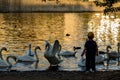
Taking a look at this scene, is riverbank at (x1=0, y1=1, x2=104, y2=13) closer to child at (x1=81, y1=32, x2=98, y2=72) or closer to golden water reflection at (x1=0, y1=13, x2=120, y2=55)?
golden water reflection at (x1=0, y1=13, x2=120, y2=55)

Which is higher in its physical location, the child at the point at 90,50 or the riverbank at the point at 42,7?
the child at the point at 90,50

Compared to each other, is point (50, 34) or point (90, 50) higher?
point (90, 50)

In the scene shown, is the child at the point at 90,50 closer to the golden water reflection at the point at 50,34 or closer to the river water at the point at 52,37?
the river water at the point at 52,37

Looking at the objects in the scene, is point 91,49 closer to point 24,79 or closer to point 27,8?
point 24,79

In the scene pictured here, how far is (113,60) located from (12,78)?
12.7 metres

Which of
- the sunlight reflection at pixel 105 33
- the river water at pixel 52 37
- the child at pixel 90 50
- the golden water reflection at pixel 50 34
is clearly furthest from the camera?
the sunlight reflection at pixel 105 33

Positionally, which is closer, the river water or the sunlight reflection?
the river water

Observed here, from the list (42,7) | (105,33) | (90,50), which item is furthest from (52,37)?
(42,7)

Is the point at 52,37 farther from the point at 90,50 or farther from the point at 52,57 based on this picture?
the point at 90,50

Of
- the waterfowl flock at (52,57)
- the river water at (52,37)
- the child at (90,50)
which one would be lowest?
the river water at (52,37)

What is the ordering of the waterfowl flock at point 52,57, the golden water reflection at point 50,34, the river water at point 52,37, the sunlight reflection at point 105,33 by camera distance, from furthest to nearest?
the sunlight reflection at point 105,33
the golden water reflection at point 50,34
the river water at point 52,37
the waterfowl flock at point 52,57

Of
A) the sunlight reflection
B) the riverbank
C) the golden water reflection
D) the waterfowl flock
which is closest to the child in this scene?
the golden water reflection

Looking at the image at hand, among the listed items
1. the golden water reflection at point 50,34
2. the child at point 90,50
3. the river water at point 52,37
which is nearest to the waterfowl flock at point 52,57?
the river water at point 52,37

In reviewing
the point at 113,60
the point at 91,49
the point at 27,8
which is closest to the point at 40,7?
the point at 27,8
